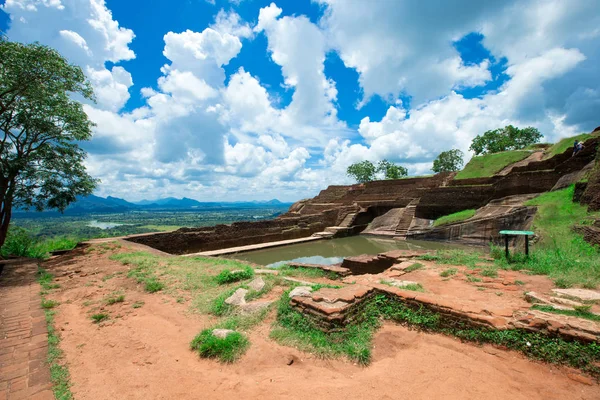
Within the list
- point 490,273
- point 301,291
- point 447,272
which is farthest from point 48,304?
point 490,273

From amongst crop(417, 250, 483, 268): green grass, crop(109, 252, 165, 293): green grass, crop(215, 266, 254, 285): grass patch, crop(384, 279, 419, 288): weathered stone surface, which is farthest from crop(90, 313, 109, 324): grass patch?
crop(417, 250, 483, 268): green grass

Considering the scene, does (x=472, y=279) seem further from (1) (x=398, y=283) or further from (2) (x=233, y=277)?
(2) (x=233, y=277)

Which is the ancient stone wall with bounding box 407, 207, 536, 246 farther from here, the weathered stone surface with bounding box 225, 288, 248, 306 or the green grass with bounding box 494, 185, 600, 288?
the weathered stone surface with bounding box 225, 288, 248, 306

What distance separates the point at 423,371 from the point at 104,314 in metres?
5.05

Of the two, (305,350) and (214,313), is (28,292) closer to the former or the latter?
(214,313)

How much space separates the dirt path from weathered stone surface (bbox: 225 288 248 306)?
0.58 metres

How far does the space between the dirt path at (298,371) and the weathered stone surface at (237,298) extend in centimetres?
58

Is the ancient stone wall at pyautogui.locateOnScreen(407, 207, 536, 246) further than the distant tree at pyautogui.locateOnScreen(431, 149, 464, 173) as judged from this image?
No

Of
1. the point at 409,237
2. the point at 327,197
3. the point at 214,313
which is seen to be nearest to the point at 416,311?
the point at 214,313

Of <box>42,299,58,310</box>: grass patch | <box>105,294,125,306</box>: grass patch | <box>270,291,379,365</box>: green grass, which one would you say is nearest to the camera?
<box>270,291,379,365</box>: green grass

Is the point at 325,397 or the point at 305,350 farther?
the point at 305,350

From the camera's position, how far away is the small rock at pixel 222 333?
339cm

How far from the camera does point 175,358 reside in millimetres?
3188

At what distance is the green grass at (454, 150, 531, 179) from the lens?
2114 cm
